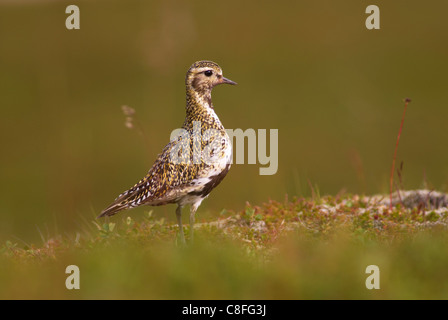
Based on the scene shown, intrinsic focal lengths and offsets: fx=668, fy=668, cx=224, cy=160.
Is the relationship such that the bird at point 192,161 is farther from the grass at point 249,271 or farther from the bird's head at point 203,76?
the grass at point 249,271

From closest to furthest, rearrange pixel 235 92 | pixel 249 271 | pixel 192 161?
1. pixel 249 271
2. pixel 192 161
3. pixel 235 92

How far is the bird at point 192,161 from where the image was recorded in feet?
24.9

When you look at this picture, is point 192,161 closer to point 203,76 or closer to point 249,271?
point 203,76

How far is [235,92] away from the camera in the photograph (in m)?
33.9

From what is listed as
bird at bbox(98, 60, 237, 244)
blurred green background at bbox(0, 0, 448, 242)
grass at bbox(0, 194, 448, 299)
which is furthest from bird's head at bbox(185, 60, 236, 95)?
blurred green background at bbox(0, 0, 448, 242)

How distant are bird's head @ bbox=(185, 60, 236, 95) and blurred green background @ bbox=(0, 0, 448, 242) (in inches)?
451

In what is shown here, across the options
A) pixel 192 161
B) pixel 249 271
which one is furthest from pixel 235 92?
pixel 249 271

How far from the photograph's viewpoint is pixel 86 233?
8.74 m

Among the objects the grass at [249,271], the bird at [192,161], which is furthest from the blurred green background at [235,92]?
the grass at [249,271]

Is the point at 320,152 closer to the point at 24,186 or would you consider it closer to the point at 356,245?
the point at 24,186

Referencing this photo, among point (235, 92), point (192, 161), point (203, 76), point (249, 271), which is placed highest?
point (235, 92)

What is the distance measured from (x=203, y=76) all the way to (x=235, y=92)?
1023 inches
